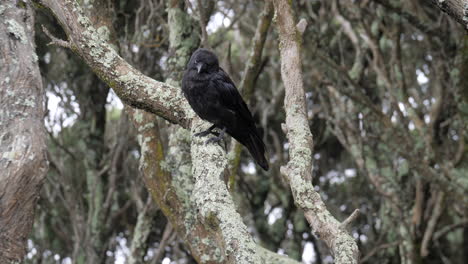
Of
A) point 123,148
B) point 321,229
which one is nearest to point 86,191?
point 123,148

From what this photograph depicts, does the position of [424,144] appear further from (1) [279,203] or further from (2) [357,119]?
(1) [279,203]

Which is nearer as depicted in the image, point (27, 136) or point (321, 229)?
point (27, 136)

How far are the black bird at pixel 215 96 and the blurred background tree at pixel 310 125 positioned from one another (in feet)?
1.68

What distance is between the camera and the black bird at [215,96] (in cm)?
439

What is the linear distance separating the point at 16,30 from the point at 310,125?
5.55 meters

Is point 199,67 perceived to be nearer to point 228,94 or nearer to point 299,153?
point 228,94

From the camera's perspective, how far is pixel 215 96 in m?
4.55

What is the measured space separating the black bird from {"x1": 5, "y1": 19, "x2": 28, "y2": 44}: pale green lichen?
1.85 meters

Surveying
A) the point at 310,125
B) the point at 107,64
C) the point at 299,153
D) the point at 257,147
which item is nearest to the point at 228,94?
the point at 257,147

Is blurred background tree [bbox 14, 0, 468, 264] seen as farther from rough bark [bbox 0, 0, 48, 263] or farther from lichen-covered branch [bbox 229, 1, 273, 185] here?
rough bark [bbox 0, 0, 48, 263]

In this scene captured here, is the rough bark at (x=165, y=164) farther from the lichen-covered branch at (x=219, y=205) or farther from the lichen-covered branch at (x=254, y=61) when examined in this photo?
the lichen-covered branch at (x=254, y=61)

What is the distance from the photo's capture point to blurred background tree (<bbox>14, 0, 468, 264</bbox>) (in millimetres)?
6070

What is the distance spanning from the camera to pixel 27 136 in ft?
6.98

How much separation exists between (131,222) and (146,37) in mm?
2549
